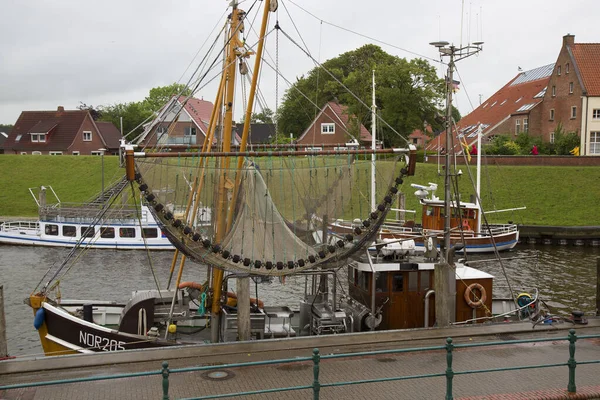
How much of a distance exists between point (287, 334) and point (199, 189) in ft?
15.4

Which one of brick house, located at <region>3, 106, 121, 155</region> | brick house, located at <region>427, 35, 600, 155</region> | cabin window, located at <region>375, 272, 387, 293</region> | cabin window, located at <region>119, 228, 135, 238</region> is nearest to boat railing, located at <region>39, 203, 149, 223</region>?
cabin window, located at <region>119, 228, 135, 238</region>

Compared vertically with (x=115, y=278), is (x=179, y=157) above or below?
above

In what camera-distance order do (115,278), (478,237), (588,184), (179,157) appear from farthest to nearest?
(588,184)
(478,237)
(115,278)
(179,157)

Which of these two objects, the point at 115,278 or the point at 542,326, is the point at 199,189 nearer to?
the point at 542,326

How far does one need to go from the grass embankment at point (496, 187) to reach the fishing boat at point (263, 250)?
31046 millimetres

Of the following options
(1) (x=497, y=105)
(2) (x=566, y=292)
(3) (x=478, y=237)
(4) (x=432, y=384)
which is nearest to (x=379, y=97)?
(1) (x=497, y=105)

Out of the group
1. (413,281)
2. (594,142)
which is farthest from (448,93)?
(594,142)

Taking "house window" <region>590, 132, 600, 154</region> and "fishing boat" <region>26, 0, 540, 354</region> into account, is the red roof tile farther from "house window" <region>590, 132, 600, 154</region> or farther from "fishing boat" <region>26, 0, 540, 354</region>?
"fishing boat" <region>26, 0, 540, 354</region>

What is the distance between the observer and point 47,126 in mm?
87062

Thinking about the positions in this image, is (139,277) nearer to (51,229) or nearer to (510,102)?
(51,229)

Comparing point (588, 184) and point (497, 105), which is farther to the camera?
point (497, 105)

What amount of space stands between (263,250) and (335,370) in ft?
13.3

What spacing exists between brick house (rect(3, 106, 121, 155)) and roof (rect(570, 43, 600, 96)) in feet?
184

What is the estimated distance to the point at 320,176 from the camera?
17281 millimetres
